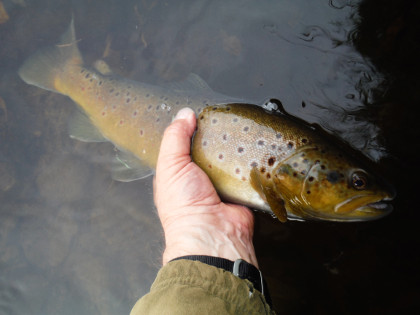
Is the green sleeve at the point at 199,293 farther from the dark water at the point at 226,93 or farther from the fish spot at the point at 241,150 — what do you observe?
the dark water at the point at 226,93

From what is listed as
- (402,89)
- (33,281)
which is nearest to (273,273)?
(402,89)

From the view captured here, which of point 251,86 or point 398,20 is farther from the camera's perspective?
point 251,86

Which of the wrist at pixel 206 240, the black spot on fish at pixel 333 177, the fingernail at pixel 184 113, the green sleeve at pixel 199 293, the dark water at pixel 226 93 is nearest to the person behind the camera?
the green sleeve at pixel 199 293

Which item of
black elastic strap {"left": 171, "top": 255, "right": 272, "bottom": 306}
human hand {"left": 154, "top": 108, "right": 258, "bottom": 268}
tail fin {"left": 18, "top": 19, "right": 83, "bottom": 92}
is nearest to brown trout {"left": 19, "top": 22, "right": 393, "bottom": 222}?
human hand {"left": 154, "top": 108, "right": 258, "bottom": 268}

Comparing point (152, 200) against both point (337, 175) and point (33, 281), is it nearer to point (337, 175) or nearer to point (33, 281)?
point (33, 281)

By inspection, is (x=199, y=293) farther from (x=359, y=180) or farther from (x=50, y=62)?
(x=50, y=62)

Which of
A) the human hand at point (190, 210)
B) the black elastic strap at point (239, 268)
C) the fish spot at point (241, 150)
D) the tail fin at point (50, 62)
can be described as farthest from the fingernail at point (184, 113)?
the tail fin at point (50, 62)

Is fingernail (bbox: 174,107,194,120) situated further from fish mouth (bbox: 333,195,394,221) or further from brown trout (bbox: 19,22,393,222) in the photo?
fish mouth (bbox: 333,195,394,221)
